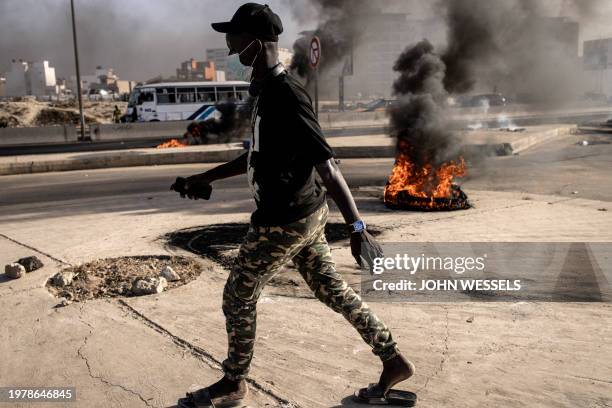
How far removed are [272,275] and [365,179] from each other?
29.3ft

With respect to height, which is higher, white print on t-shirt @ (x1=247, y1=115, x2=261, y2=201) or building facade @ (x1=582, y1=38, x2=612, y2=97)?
building facade @ (x1=582, y1=38, x2=612, y2=97)

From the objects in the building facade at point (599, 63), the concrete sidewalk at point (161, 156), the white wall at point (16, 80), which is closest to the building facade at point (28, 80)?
the white wall at point (16, 80)

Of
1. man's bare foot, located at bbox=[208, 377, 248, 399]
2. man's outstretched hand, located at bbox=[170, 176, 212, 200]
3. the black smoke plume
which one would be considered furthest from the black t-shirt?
the black smoke plume

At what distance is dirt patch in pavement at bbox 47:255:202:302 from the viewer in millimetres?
4406

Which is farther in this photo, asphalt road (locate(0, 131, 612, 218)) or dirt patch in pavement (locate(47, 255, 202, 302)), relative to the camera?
asphalt road (locate(0, 131, 612, 218))

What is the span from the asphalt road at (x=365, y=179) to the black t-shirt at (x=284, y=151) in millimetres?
6416

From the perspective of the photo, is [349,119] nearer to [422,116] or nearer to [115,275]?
[422,116]

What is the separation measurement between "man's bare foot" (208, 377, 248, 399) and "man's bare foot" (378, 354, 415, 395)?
0.68 m

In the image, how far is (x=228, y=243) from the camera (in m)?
6.00

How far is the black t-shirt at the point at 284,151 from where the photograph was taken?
2375 mm

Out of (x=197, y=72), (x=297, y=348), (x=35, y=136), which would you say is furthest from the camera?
(x=197, y=72)

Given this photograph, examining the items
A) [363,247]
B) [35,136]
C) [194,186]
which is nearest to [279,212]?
[363,247]

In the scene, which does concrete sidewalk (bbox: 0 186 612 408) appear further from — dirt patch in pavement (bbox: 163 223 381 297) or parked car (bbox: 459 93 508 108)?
parked car (bbox: 459 93 508 108)

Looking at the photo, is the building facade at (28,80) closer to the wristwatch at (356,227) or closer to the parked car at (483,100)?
the parked car at (483,100)
